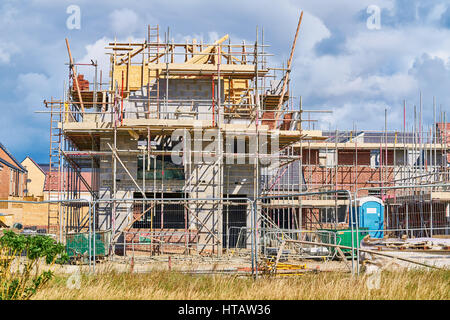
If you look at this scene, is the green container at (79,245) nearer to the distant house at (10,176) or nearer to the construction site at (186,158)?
the construction site at (186,158)

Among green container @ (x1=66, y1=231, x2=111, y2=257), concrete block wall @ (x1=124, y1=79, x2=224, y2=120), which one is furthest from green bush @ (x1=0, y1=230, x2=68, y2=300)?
concrete block wall @ (x1=124, y1=79, x2=224, y2=120)

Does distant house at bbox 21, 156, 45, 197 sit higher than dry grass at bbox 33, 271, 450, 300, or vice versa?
distant house at bbox 21, 156, 45, 197

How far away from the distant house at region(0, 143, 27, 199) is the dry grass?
110ft

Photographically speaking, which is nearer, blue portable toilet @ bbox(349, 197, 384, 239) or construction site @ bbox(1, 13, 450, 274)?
construction site @ bbox(1, 13, 450, 274)

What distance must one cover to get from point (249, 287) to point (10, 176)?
39.1m

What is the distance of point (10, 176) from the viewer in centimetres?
4534

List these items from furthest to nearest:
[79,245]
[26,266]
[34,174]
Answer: [34,174]
[79,245]
[26,266]

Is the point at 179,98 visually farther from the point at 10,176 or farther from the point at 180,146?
the point at 10,176

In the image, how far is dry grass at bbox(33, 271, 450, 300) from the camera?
9.66 m

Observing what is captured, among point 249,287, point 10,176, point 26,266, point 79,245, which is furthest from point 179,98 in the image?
point 10,176

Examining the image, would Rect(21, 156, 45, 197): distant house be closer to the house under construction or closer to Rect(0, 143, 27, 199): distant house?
Rect(0, 143, 27, 199): distant house
